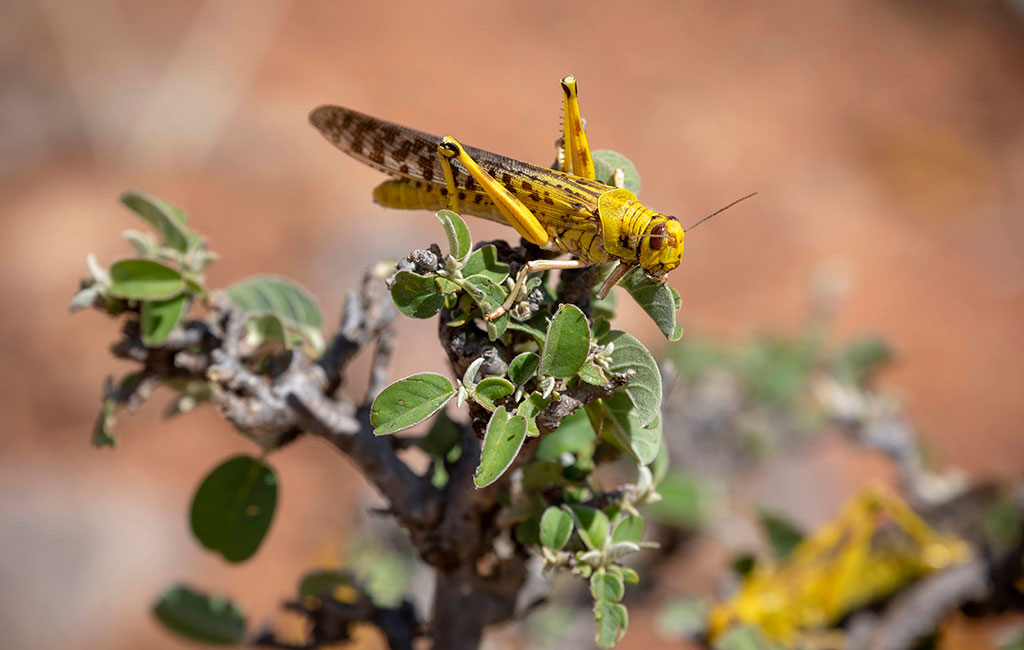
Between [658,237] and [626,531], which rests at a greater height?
[658,237]

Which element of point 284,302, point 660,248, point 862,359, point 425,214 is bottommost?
point 284,302

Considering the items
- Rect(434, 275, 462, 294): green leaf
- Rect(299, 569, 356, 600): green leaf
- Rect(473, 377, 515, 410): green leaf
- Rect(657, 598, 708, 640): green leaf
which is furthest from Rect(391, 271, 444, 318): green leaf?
Rect(657, 598, 708, 640): green leaf

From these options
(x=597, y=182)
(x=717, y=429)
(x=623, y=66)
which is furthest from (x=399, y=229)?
(x=597, y=182)

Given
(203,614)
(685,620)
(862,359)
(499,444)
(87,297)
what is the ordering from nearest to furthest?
(499,444)
(87,297)
(203,614)
(685,620)
(862,359)

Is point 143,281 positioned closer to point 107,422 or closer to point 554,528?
point 107,422

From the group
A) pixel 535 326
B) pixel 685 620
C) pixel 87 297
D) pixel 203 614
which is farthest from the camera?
pixel 685 620

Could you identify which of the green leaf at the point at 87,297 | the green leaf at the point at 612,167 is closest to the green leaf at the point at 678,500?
the green leaf at the point at 612,167

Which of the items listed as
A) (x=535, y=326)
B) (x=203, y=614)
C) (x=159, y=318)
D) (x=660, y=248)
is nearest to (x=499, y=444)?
(x=535, y=326)
